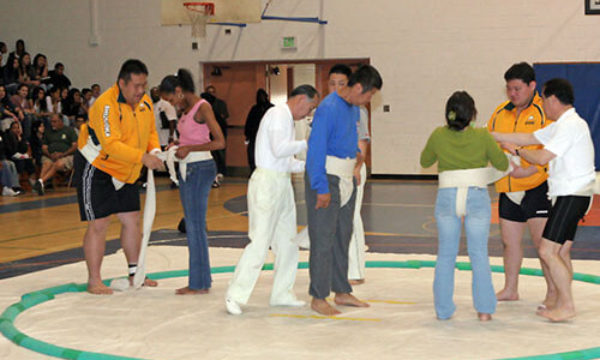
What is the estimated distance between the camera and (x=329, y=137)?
5418 mm

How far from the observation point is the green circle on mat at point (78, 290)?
4.35m

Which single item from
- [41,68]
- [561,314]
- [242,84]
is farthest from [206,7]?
[561,314]

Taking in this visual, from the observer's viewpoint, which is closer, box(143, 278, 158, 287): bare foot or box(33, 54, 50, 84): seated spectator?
box(143, 278, 158, 287): bare foot

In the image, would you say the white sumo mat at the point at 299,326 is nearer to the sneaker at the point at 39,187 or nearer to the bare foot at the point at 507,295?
the bare foot at the point at 507,295

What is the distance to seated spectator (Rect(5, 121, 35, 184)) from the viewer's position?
14.2m

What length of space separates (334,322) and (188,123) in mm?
1897

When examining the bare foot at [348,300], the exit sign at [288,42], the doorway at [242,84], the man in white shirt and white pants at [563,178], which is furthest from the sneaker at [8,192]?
the man in white shirt and white pants at [563,178]

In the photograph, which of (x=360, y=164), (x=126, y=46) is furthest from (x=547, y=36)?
(x=360, y=164)

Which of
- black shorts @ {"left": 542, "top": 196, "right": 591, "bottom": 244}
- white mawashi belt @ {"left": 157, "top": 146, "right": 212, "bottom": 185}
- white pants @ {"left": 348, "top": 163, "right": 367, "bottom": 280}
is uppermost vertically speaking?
white mawashi belt @ {"left": 157, "top": 146, "right": 212, "bottom": 185}

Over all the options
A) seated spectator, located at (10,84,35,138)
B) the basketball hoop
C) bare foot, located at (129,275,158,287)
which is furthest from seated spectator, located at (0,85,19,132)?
bare foot, located at (129,275,158,287)

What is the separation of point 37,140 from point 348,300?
10.7 meters

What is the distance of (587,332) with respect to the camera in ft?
15.9

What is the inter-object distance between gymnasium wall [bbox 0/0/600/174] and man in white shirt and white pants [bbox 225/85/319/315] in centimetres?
1023

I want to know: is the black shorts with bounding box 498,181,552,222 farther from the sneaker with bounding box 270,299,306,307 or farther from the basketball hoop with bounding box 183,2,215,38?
the basketball hoop with bounding box 183,2,215,38
